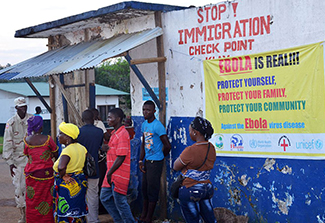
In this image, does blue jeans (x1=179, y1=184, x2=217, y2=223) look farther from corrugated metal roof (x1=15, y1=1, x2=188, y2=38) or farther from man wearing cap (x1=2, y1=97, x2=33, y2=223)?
man wearing cap (x1=2, y1=97, x2=33, y2=223)

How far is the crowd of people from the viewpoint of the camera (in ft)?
15.7

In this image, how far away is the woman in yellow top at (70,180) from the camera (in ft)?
17.6

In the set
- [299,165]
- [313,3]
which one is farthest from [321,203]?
[313,3]

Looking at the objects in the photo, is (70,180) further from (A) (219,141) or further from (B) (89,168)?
(A) (219,141)

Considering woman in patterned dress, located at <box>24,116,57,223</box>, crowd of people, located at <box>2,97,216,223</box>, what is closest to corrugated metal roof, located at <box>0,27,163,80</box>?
crowd of people, located at <box>2,97,216,223</box>

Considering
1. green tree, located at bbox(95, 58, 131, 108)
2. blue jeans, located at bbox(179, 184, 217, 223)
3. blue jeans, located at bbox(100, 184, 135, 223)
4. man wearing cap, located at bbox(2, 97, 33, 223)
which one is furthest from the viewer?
green tree, located at bbox(95, 58, 131, 108)

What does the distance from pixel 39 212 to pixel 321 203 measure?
3706 millimetres

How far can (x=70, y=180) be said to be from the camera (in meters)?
5.41

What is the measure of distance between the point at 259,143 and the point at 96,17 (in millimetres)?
3386

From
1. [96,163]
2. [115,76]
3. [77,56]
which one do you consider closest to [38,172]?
[96,163]

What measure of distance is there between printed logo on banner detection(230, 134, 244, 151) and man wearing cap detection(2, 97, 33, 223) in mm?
3323

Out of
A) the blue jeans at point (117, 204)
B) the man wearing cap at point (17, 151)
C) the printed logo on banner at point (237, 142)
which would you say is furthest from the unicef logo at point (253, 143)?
the man wearing cap at point (17, 151)

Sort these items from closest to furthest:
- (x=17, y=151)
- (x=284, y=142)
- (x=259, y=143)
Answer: (x=284, y=142), (x=259, y=143), (x=17, y=151)

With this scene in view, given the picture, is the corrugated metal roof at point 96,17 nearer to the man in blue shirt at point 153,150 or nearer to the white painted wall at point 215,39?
the white painted wall at point 215,39
